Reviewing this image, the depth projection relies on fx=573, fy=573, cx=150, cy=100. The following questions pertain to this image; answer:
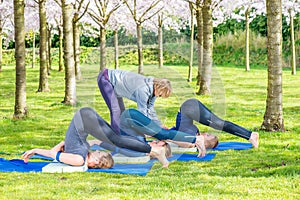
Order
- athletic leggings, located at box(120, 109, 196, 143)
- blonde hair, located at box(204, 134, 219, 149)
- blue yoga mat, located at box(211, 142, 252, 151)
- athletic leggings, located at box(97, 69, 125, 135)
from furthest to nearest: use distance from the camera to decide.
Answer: blue yoga mat, located at box(211, 142, 252, 151), blonde hair, located at box(204, 134, 219, 149), athletic leggings, located at box(97, 69, 125, 135), athletic leggings, located at box(120, 109, 196, 143)

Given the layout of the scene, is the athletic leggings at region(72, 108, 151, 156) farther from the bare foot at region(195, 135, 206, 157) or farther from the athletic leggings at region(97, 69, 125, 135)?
the bare foot at region(195, 135, 206, 157)

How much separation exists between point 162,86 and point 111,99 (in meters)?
0.75

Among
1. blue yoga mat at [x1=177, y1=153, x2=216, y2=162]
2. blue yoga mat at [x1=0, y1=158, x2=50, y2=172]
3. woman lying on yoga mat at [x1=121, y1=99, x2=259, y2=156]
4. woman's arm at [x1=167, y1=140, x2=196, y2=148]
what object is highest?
woman lying on yoga mat at [x1=121, y1=99, x2=259, y2=156]

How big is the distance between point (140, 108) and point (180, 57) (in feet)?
3.93

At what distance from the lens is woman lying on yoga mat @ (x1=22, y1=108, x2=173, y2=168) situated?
23.4 ft

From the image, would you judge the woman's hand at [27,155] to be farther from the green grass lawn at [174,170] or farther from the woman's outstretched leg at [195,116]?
the woman's outstretched leg at [195,116]

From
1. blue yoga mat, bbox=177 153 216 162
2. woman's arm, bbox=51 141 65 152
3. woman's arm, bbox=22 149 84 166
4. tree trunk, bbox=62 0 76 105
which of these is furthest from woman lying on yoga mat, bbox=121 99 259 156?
tree trunk, bbox=62 0 76 105

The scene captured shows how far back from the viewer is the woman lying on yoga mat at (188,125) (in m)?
7.26

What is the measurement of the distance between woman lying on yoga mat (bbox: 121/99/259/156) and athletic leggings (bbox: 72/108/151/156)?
15 cm

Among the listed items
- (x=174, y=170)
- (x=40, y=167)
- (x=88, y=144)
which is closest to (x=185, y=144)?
(x=174, y=170)

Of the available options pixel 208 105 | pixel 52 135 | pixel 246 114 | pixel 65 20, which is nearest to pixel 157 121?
pixel 208 105

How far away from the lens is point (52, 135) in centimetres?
1069

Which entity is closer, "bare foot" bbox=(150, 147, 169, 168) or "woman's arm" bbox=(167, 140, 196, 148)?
"bare foot" bbox=(150, 147, 169, 168)

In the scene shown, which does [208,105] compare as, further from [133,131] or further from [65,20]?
[65,20]
